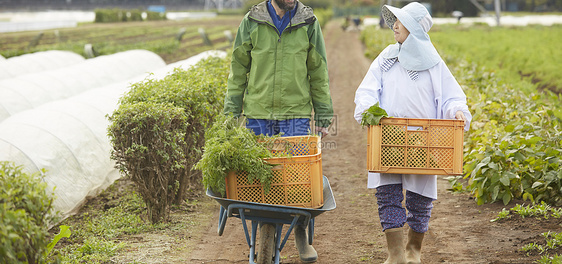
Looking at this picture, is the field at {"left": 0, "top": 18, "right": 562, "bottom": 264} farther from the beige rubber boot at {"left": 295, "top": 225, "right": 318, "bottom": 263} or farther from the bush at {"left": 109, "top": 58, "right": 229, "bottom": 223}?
the bush at {"left": 109, "top": 58, "right": 229, "bottom": 223}

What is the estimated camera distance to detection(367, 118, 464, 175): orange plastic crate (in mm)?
3637

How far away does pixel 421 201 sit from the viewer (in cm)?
400

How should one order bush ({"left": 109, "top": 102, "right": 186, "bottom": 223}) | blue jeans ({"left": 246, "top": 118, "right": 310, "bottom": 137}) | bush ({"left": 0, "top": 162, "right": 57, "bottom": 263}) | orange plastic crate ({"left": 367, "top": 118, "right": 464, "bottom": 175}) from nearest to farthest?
1. bush ({"left": 0, "top": 162, "right": 57, "bottom": 263})
2. orange plastic crate ({"left": 367, "top": 118, "right": 464, "bottom": 175})
3. blue jeans ({"left": 246, "top": 118, "right": 310, "bottom": 137})
4. bush ({"left": 109, "top": 102, "right": 186, "bottom": 223})

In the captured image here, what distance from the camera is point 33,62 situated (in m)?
15.3

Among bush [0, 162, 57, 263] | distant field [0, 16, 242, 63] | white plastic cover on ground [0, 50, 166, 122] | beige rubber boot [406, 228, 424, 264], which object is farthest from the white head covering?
distant field [0, 16, 242, 63]

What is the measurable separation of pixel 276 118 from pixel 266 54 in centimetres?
49

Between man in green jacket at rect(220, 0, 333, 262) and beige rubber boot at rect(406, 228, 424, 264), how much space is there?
747 mm

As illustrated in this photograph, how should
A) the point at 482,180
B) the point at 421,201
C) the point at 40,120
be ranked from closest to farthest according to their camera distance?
the point at 421,201 → the point at 482,180 → the point at 40,120

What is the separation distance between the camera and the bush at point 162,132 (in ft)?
16.4

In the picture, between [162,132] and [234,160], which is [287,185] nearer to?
[234,160]

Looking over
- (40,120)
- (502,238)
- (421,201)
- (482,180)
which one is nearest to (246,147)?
(421,201)

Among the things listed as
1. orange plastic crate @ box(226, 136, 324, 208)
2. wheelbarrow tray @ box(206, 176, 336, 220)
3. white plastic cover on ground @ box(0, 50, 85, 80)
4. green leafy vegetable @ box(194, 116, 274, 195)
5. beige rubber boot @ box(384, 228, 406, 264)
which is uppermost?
white plastic cover on ground @ box(0, 50, 85, 80)

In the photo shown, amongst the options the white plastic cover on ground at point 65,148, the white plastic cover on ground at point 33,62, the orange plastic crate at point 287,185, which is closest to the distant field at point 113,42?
the white plastic cover on ground at point 33,62

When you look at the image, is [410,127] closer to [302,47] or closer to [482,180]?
[302,47]
